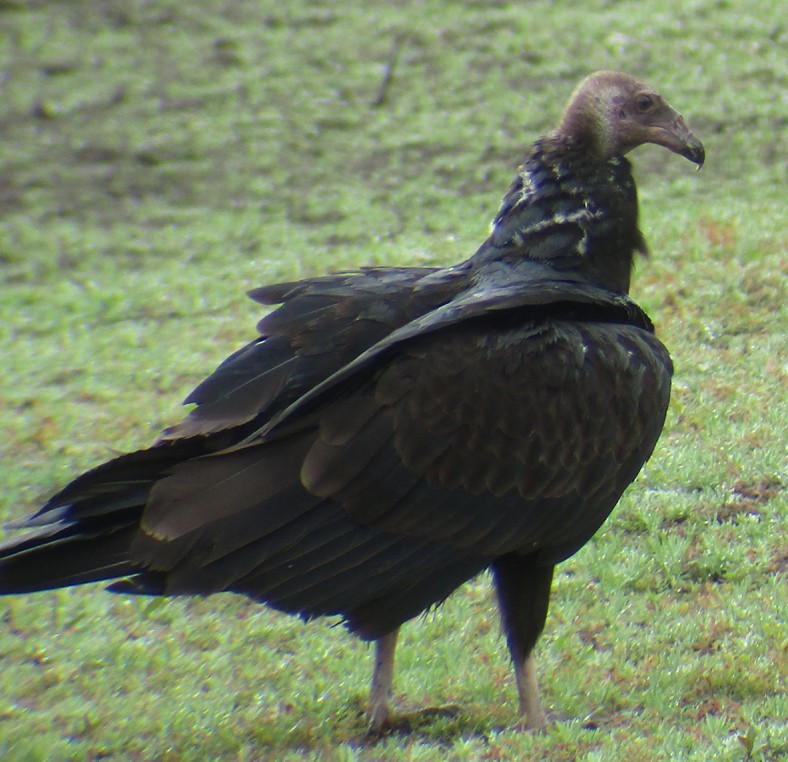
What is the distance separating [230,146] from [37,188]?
1415 mm

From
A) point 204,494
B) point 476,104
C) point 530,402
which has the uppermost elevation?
point 530,402

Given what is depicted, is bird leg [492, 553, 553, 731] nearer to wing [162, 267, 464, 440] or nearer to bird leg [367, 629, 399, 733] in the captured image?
bird leg [367, 629, 399, 733]

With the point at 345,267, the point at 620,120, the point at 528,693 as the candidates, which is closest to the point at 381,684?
the point at 528,693

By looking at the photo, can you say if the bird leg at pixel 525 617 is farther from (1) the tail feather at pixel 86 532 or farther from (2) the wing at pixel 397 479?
(1) the tail feather at pixel 86 532

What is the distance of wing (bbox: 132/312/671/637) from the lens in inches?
121

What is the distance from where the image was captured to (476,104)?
9.02 meters

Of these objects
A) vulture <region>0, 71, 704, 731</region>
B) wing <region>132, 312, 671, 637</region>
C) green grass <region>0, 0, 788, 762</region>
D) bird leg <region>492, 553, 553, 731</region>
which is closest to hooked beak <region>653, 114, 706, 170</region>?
vulture <region>0, 71, 704, 731</region>

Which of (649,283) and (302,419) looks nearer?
(302,419)

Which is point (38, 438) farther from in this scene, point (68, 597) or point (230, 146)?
point (230, 146)

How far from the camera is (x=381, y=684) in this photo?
3.55 m

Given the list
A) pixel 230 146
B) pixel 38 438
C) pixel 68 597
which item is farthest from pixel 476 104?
pixel 68 597

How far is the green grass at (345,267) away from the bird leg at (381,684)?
0.08 m

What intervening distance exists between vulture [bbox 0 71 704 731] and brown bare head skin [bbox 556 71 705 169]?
2.10 feet

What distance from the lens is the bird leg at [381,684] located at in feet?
11.6
